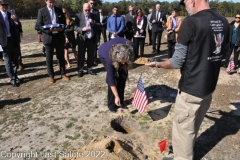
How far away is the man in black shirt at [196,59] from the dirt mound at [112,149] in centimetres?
75

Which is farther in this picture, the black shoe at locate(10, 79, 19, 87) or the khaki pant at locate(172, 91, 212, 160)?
the black shoe at locate(10, 79, 19, 87)

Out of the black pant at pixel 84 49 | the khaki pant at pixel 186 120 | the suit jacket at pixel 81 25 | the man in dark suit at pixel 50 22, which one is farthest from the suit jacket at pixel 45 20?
the khaki pant at pixel 186 120

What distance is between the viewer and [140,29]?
320 inches

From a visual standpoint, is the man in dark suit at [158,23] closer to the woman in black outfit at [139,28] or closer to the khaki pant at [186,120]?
the woman in black outfit at [139,28]

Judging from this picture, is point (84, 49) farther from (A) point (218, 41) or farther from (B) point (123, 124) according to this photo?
(A) point (218, 41)

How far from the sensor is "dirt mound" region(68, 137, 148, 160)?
2.93 meters

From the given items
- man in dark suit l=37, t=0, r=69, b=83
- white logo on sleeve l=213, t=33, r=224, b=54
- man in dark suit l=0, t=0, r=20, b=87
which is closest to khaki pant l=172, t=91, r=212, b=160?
white logo on sleeve l=213, t=33, r=224, b=54

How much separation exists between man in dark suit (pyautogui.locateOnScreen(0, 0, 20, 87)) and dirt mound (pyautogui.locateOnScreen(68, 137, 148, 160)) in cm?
343

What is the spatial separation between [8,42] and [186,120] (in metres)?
Answer: 4.76

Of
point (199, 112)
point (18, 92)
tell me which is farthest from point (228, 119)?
point (18, 92)

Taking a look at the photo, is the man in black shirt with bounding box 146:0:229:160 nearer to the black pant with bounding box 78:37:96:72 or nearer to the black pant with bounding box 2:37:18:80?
the black pant with bounding box 78:37:96:72

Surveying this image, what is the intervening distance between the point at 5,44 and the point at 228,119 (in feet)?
17.1

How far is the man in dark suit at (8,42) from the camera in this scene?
5332 millimetres

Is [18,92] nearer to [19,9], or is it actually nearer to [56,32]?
[56,32]
